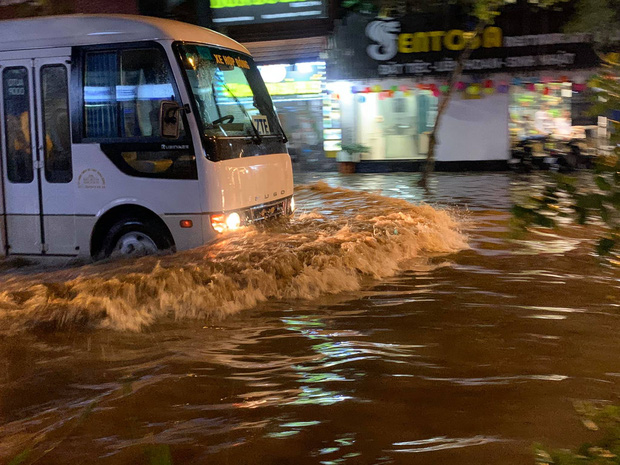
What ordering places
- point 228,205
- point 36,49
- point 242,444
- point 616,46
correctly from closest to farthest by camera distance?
point 242,444, point 228,205, point 36,49, point 616,46

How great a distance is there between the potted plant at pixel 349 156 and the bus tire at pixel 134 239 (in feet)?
45.1

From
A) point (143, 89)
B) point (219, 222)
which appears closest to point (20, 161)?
point (143, 89)

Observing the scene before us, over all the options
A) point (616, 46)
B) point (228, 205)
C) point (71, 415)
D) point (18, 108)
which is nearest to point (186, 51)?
point (228, 205)

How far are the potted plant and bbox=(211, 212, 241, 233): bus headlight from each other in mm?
13737

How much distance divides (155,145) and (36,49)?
2.00 m

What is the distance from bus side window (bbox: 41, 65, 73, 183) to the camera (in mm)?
7773

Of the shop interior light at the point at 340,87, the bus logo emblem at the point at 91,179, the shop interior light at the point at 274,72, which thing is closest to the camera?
the bus logo emblem at the point at 91,179

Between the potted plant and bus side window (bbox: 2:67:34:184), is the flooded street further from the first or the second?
the potted plant

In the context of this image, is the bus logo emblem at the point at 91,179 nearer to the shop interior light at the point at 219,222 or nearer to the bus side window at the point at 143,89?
the bus side window at the point at 143,89

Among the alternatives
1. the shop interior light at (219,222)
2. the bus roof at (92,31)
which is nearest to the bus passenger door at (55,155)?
the bus roof at (92,31)

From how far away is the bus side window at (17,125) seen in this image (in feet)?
26.3

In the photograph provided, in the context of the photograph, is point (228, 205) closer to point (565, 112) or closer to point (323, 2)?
point (323, 2)

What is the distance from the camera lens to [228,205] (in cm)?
726

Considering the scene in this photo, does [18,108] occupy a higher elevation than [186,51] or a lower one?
lower
